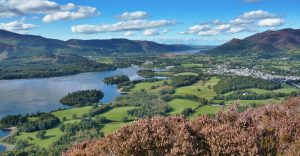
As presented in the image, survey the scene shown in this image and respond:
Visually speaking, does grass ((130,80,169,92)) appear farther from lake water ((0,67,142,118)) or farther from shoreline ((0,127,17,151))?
shoreline ((0,127,17,151))

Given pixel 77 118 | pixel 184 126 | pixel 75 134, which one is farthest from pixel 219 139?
pixel 77 118

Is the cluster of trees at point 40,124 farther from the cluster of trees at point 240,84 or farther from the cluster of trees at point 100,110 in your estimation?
the cluster of trees at point 240,84

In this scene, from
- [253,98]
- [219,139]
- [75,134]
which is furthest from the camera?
[253,98]

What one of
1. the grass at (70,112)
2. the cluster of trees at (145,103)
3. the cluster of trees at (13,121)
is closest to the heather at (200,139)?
the cluster of trees at (145,103)

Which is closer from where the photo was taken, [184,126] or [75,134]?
[184,126]

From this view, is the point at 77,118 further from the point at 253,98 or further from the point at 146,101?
the point at 253,98
